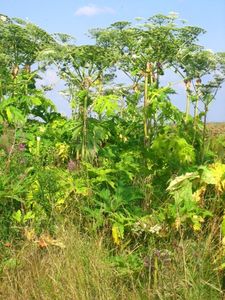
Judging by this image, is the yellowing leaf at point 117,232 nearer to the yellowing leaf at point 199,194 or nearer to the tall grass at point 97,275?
the tall grass at point 97,275

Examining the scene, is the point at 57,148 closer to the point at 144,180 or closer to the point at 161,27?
the point at 144,180

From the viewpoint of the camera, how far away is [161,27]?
6207 millimetres

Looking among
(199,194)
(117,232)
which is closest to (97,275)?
(117,232)

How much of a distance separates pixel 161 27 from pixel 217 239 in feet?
7.29

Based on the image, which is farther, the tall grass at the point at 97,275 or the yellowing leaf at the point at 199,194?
the yellowing leaf at the point at 199,194

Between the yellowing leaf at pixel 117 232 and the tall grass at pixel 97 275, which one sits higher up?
the yellowing leaf at pixel 117 232

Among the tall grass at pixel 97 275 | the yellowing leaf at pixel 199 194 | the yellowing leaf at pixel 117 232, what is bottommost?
the tall grass at pixel 97 275

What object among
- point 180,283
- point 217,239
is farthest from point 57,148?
point 180,283

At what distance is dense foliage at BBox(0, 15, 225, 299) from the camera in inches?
192

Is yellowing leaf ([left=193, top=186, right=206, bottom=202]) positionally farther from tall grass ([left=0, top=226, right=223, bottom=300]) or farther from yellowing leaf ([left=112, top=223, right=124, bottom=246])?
yellowing leaf ([left=112, top=223, right=124, bottom=246])

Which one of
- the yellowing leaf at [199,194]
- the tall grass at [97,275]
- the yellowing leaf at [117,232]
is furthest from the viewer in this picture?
the yellowing leaf at [199,194]

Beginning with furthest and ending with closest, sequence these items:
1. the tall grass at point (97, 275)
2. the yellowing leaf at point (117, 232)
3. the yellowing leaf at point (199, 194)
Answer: the yellowing leaf at point (199, 194), the yellowing leaf at point (117, 232), the tall grass at point (97, 275)

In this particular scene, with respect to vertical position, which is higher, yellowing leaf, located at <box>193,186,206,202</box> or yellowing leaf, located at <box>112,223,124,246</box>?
yellowing leaf, located at <box>193,186,206,202</box>

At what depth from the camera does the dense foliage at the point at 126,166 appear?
16.0 ft
